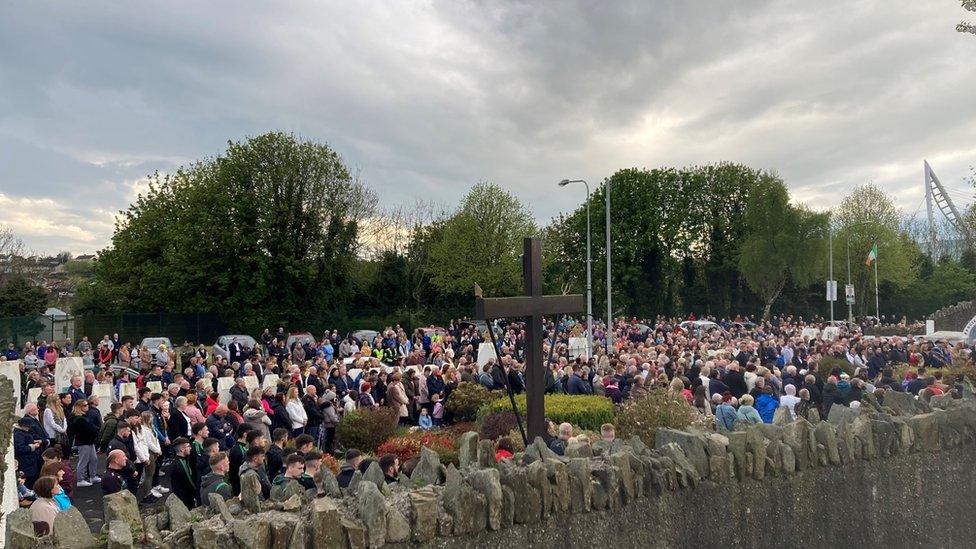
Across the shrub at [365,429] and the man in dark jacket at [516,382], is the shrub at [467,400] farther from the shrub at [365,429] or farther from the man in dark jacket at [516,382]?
the shrub at [365,429]

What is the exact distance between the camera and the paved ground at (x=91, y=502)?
9.69m

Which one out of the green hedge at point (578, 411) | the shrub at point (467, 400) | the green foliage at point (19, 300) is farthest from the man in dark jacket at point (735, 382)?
the green foliage at point (19, 300)

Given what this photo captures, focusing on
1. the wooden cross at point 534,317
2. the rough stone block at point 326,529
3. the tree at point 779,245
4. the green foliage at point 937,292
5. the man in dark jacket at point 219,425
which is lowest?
the man in dark jacket at point 219,425

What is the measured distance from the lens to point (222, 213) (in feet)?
125

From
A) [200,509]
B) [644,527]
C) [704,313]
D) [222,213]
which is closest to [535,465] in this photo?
[644,527]

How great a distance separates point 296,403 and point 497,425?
3.99 metres

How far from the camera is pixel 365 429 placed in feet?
43.3

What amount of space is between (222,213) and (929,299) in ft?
174

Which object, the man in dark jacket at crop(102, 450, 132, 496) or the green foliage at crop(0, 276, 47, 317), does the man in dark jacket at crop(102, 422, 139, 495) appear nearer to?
the man in dark jacket at crop(102, 450, 132, 496)

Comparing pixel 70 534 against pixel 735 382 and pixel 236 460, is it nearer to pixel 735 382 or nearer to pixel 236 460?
pixel 236 460

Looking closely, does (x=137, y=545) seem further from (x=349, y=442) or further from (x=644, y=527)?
(x=349, y=442)

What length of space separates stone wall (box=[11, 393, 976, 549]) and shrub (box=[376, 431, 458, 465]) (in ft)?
17.6

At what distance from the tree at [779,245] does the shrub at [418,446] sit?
40.1m

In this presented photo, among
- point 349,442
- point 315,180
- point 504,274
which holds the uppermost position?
point 315,180
